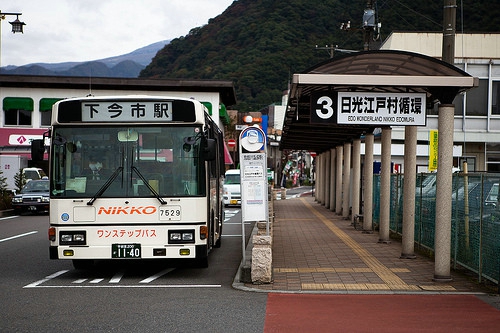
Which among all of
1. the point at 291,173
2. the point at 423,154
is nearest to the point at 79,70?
the point at 291,173

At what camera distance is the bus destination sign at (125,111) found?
11383 millimetres

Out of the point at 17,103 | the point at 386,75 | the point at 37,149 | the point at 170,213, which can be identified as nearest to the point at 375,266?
the point at 386,75

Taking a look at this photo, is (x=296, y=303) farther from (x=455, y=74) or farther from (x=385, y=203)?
(x=385, y=203)

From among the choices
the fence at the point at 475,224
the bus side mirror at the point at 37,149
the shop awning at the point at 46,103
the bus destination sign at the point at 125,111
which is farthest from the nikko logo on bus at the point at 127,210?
the shop awning at the point at 46,103

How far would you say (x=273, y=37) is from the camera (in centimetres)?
6900

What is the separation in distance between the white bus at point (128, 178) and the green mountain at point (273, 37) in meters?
40.1

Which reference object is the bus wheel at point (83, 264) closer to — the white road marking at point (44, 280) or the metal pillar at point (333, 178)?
the white road marking at point (44, 280)

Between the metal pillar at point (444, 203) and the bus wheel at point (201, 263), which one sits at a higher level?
the metal pillar at point (444, 203)

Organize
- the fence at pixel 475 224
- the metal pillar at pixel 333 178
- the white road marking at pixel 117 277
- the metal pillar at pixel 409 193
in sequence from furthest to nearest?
1. the metal pillar at pixel 333 178
2. the metal pillar at pixel 409 193
3. the white road marking at pixel 117 277
4. the fence at pixel 475 224

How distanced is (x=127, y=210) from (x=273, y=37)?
59711mm

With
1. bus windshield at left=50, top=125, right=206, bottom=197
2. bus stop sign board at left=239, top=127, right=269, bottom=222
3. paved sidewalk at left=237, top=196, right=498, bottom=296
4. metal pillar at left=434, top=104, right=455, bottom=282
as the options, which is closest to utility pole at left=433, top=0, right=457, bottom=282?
metal pillar at left=434, top=104, right=455, bottom=282

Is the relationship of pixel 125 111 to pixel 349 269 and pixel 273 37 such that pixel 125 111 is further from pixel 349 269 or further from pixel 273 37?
pixel 273 37

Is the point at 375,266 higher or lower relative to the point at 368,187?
lower

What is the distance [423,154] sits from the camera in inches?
1678
